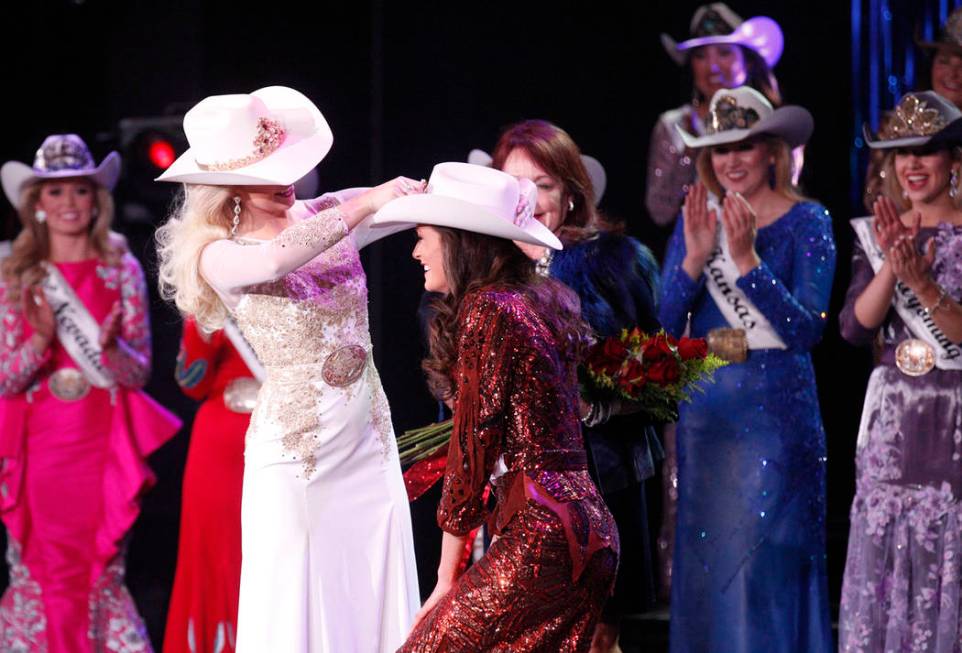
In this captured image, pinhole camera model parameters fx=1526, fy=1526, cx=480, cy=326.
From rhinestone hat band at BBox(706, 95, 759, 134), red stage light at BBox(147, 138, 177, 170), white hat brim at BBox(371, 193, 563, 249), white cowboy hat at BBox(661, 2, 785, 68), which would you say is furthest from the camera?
red stage light at BBox(147, 138, 177, 170)

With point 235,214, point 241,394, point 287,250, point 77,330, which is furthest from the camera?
point 77,330

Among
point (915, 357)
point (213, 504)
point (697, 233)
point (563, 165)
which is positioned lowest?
point (213, 504)

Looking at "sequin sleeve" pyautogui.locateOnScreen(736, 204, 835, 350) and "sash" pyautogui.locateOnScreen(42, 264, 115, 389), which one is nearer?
"sequin sleeve" pyautogui.locateOnScreen(736, 204, 835, 350)

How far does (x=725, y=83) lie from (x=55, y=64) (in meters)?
3.55

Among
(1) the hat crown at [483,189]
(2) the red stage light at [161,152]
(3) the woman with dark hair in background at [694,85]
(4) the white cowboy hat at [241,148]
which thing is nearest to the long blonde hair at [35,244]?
(2) the red stage light at [161,152]

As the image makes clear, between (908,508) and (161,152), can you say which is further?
Result: (161,152)

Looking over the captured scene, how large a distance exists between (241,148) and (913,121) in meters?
2.15

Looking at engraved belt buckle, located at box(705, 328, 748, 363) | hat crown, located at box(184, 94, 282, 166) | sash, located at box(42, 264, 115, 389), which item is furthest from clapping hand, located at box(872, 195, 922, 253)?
sash, located at box(42, 264, 115, 389)

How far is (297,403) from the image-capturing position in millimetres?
3885

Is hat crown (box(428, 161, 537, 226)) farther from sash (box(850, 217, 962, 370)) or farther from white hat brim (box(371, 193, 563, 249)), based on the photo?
sash (box(850, 217, 962, 370))

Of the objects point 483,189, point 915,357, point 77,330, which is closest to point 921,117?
point 915,357

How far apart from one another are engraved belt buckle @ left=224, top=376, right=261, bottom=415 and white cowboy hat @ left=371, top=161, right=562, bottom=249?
223cm

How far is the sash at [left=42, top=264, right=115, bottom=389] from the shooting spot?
5793 millimetres

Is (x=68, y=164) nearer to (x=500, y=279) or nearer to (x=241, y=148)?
(x=241, y=148)
